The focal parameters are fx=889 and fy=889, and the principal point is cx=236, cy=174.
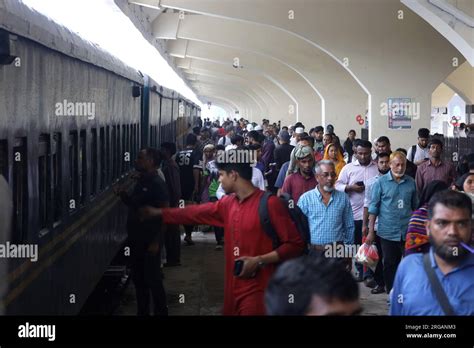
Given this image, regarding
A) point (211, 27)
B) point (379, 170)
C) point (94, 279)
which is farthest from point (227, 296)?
point (211, 27)

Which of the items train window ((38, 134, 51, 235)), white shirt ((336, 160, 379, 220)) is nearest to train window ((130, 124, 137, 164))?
white shirt ((336, 160, 379, 220))

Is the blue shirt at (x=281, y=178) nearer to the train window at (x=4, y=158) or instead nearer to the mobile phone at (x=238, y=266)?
the mobile phone at (x=238, y=266)

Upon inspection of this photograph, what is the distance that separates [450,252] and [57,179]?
12.5 ft

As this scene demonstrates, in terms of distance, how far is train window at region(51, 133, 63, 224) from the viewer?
22.8 feet

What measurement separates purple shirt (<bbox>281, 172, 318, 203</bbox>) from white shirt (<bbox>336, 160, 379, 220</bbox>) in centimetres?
85

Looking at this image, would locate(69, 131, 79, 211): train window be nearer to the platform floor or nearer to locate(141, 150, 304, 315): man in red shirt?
locate(141, 150, 304, 315): man in red shirt

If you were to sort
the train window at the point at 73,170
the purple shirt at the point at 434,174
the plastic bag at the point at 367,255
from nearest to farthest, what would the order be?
1. the train window at the point at 73,170
2. the plastic bag at the point at 367,255
3. the purple shirt at the point at 434,174

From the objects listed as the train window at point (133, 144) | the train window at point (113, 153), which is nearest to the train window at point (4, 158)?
the train window at point (113, 153)

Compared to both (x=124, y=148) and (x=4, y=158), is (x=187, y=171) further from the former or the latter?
(x=4, y=158)

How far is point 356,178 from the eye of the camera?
10219 mm

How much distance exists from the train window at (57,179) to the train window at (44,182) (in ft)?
0.97

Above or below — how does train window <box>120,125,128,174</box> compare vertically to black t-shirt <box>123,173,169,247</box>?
above

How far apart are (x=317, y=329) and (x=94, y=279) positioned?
589 cm

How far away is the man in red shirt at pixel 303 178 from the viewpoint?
9.39 meters
